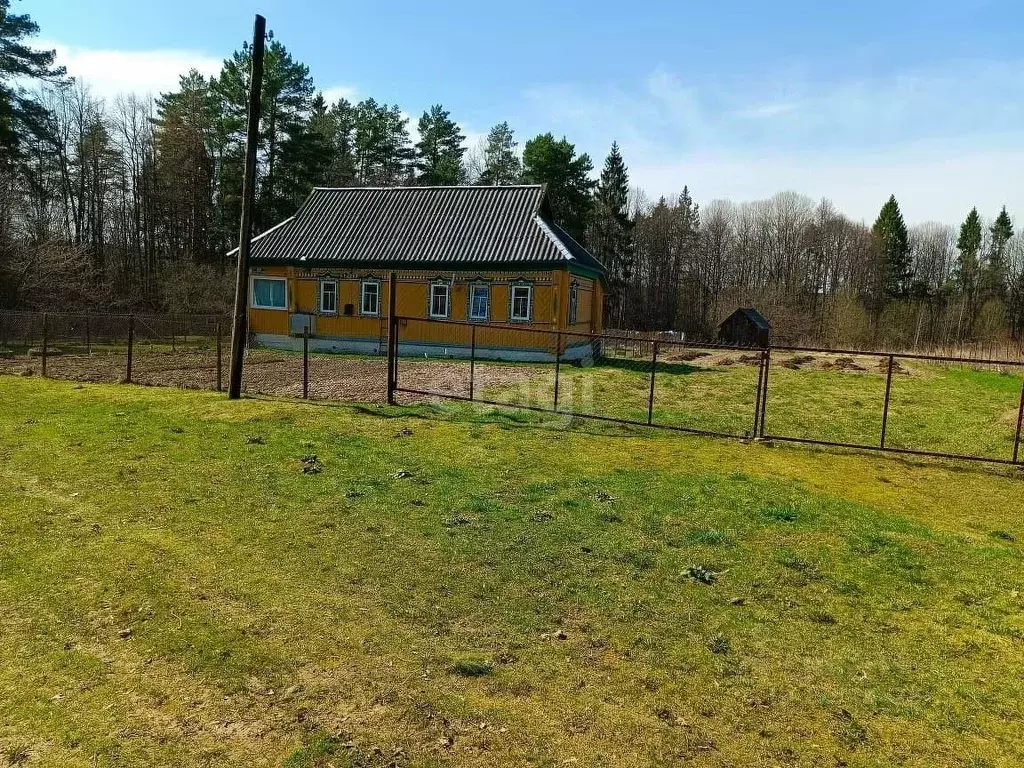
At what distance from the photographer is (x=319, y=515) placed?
647cm

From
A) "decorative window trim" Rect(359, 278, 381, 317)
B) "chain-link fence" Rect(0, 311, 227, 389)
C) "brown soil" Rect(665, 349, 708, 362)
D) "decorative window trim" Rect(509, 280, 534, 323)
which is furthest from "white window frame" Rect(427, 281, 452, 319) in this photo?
"brown soil" Rect(665, 349, 708, 362)

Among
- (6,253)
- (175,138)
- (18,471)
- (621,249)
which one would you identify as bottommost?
(18,471)

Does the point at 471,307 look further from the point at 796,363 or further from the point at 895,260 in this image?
the point at 895,260

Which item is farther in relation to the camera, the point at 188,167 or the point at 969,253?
the point at 969,253

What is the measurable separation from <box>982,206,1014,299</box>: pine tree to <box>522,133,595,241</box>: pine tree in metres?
38.3

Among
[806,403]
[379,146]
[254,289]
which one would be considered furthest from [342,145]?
[806,403]

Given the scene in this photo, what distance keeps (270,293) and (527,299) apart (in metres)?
10.3

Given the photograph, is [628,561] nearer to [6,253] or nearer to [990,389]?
[990,389]

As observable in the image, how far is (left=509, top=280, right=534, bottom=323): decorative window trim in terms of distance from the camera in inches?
890

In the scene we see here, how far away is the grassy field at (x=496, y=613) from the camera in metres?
3.19

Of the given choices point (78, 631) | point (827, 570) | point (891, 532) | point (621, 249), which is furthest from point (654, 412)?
point (621, 249)

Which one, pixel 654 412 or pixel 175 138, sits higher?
pixel 175 138

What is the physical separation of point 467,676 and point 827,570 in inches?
134

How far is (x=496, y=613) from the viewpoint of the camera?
4.50 m
